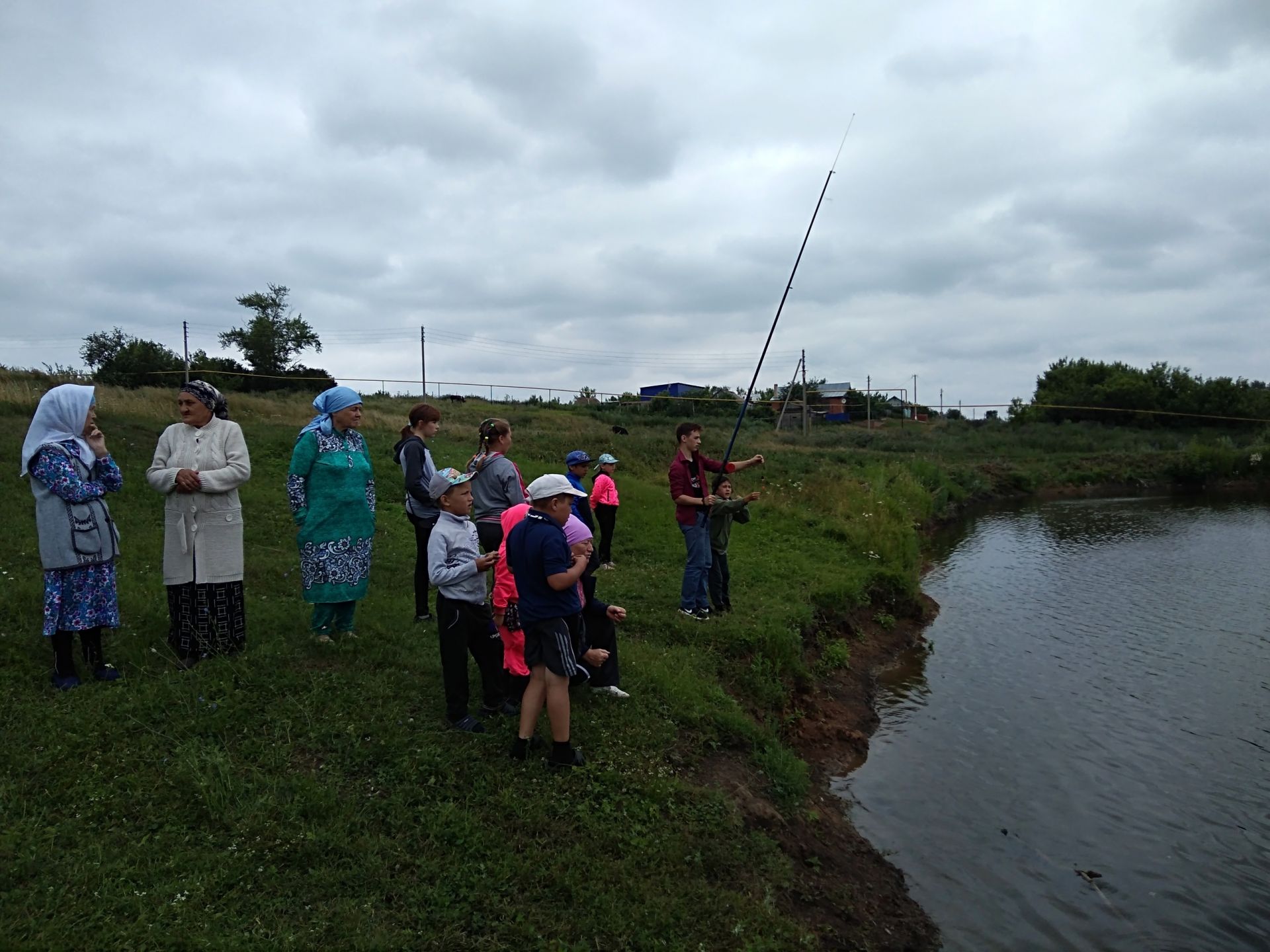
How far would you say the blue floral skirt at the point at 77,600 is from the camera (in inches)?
205

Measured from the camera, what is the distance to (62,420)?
5414 millimetres

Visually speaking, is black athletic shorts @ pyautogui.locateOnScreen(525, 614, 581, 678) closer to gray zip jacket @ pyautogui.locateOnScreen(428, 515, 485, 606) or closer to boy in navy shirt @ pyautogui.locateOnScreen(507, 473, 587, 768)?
boy in navy shirt @ pyautogui.locateOnScreen(507, 473, 587, 768)

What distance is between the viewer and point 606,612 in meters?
5.91

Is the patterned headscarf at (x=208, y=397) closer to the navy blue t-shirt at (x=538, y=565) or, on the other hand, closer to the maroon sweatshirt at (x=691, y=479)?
the navy blue t-shirt at (x=538, y=565)

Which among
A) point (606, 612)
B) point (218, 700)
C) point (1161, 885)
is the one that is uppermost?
point (606, 612)

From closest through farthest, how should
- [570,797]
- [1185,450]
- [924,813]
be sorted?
[570,797]
[924,813]
[1185,450]

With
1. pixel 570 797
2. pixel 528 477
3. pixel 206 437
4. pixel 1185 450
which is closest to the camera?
pixel 570 797

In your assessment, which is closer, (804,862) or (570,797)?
(570,797)

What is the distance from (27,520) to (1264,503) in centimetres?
3664

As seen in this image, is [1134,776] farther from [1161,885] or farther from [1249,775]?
[1161,885]

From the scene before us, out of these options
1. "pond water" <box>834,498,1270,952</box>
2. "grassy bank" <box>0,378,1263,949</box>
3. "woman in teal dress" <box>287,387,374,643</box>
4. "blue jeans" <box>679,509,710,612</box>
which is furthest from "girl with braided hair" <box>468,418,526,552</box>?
"pond water" <box>834,498,1270,952</box>

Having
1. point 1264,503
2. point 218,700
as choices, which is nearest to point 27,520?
point 218,700

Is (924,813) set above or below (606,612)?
below

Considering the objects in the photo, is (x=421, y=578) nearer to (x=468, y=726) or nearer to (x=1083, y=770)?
(x=468, y=726)
